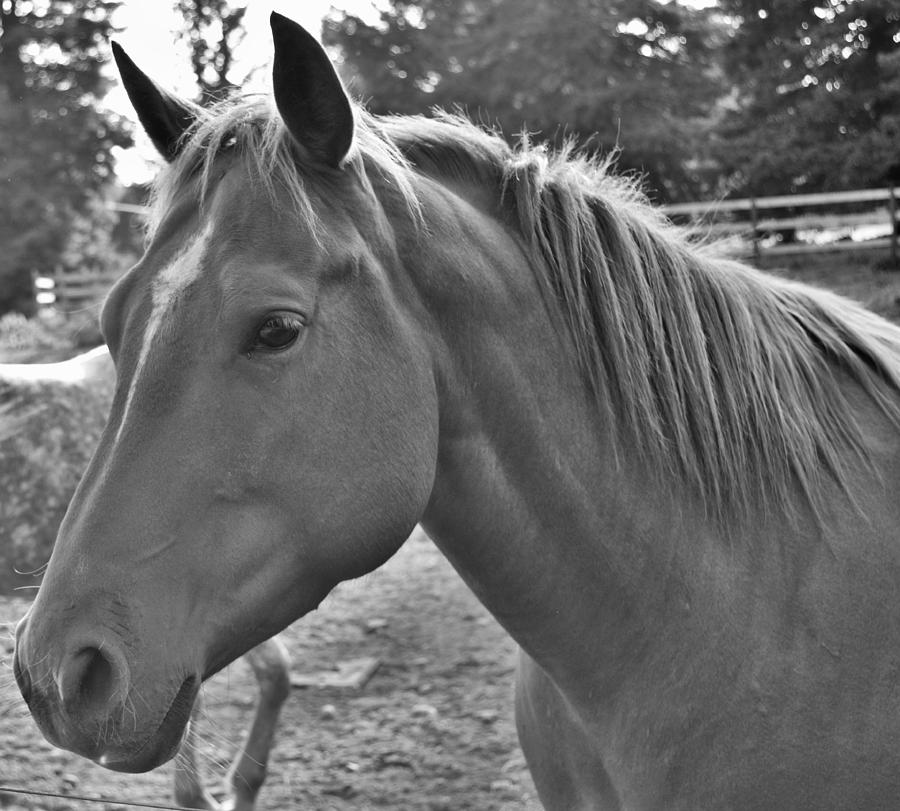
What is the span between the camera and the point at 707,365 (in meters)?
1.83

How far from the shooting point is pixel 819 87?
3.69 meters

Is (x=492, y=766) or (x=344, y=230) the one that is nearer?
(x=344, y=230)

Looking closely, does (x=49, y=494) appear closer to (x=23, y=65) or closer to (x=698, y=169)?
(x=698, y=169)

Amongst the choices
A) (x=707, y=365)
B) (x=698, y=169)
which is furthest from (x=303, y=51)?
(x=698, y=169)

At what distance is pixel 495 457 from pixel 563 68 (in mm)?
9792

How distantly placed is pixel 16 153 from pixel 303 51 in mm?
18221

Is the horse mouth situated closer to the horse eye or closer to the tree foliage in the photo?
the horse eye

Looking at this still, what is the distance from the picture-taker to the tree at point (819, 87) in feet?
10.6

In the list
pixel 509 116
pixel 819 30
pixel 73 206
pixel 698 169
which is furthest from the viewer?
pixel 73 206

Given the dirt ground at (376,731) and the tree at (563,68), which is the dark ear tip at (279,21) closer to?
the dirt ground at (376,731)

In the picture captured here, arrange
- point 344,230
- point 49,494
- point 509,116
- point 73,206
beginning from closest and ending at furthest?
point 344,230 < point 49,494 < point 509,116 < point 73,206

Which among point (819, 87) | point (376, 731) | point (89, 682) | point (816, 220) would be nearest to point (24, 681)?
point (89, 682)

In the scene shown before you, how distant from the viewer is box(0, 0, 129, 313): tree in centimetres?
1742

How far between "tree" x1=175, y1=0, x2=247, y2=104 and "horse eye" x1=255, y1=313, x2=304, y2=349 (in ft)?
50.2
